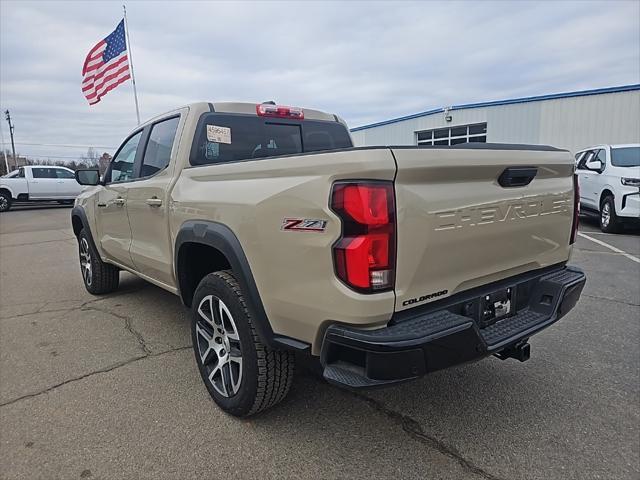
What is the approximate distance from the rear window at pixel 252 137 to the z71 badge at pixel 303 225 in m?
1.41

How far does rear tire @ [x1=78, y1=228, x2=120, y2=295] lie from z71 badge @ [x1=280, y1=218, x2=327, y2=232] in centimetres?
370

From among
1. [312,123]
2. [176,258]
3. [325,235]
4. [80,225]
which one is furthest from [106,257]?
[325,235]

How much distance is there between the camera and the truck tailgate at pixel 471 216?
1889mm

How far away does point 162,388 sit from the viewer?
2.98 meters

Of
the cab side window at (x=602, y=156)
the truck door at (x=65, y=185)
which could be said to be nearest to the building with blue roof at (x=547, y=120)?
the cab side window at (x=602, y=156)

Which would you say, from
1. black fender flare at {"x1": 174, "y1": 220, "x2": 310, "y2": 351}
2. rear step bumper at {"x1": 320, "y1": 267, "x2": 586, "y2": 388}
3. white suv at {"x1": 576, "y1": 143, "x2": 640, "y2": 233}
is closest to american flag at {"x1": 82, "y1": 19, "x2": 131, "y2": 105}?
white suv at {"x1": 576, "y1": 143, "x2": 640, "y2": 233}

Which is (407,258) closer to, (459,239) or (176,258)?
(459,239)

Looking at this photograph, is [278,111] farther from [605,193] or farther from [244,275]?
[605,193]

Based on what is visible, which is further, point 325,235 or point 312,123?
point 312,123

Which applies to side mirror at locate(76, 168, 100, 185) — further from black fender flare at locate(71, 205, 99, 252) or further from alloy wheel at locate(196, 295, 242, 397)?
alloy wheel at locate(196, 295, 242, 397)

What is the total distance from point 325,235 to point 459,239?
0.66 m

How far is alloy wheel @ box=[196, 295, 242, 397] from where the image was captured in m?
2.53

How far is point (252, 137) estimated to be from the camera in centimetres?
346

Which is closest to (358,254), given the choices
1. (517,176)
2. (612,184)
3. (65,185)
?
(517,176)
